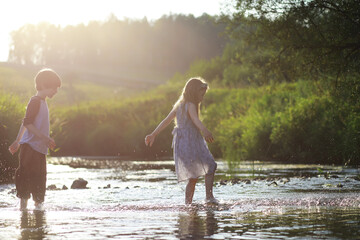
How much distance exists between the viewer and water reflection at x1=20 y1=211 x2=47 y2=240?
265 inches

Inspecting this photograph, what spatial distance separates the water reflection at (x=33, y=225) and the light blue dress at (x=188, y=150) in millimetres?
2294

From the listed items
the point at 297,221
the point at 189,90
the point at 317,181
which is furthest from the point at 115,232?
the point at 317,181

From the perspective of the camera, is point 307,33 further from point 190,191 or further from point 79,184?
point 190,191

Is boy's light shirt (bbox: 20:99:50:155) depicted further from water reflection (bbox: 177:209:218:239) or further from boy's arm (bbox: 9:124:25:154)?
water reflection (bbox: 177:209:218:239)

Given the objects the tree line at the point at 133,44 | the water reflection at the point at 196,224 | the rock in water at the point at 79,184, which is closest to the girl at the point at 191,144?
the water reflection at the point at 196,224

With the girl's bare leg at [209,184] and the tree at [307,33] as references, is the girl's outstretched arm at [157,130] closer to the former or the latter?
the girl's bare leg at [209,184]

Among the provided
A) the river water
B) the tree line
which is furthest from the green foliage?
the tree line

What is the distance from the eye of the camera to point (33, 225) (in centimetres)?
760

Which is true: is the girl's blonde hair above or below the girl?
above

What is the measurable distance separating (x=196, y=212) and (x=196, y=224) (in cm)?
138

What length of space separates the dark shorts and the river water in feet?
1.10

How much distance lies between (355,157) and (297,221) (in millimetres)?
12803

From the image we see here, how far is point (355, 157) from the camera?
19719mm

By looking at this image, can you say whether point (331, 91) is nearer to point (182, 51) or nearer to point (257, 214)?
point (257, 214)
